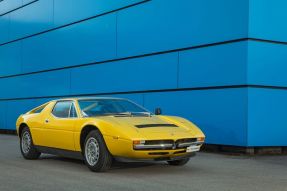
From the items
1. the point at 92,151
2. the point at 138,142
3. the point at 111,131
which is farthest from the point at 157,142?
the point at 92,151

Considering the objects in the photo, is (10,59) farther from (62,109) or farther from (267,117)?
(267,117)

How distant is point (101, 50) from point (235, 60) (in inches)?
240

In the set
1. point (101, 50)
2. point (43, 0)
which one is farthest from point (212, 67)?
point (43, 0)

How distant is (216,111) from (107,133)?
195 inches

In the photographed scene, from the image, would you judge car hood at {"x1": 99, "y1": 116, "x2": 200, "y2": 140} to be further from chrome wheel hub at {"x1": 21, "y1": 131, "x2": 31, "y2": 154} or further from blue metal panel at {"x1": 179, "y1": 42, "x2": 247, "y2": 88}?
blue metal panel at {"x1": 179, "y1": 42, "x2": 247, "y2": 88}

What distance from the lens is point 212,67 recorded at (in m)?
11.8

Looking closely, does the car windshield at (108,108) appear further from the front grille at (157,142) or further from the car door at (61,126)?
the front grille at (157,142)

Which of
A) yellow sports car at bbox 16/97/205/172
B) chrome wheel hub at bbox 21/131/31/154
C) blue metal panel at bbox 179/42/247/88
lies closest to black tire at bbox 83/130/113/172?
yellow sports car at bbox 16/97/205/172

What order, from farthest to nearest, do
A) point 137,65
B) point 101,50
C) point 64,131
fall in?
point 101,50 < point 137,65 < point 64,131

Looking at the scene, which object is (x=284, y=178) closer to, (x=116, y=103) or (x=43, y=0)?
(x=116, y=103)

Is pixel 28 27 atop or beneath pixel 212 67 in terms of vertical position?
atop

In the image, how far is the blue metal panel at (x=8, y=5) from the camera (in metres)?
21.8

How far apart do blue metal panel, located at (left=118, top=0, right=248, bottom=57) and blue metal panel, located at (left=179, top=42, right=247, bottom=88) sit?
0.87ft

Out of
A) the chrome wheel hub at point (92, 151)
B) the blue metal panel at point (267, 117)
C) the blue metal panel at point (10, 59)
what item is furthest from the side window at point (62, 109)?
the blue metal panel at point (10, 59)
